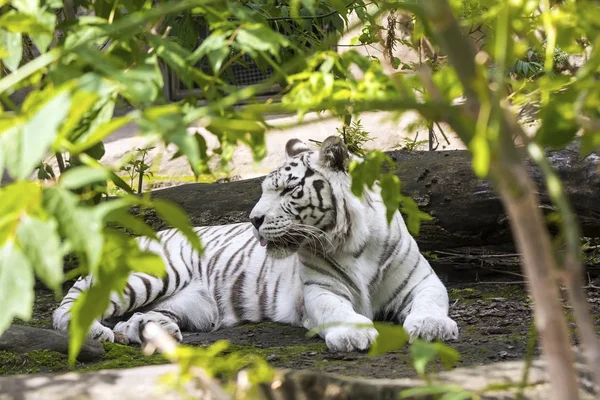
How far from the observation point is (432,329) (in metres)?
3.09

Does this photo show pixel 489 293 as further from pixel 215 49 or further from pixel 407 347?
pixel 215 49

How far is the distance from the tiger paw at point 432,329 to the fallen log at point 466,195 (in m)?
1.00

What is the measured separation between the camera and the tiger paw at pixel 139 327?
12.1 feet

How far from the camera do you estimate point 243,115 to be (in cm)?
120

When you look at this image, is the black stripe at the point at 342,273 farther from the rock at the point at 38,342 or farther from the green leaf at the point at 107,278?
the green leaf at the point at 107,278

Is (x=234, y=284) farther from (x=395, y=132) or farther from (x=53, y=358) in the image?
(x=395, y=132)

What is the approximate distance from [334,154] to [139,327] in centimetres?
115

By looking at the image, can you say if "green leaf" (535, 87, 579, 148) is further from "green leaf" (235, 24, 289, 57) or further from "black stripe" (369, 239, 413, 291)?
"black stripe" (369, 239, 413, 291)

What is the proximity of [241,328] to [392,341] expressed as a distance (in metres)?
2.82

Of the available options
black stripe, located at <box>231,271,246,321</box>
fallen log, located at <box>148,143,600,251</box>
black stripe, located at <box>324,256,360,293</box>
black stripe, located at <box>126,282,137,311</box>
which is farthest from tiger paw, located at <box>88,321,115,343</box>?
Result: fallen log, located at <box>148,143,600,251</box>

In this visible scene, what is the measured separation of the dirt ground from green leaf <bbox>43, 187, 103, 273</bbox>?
4.81 ft

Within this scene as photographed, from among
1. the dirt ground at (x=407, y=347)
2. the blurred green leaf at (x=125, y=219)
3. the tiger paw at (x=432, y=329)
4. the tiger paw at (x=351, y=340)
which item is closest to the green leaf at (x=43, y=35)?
the blurred green leaf at (x=125, y=219)

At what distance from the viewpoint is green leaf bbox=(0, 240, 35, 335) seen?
37.4 inches

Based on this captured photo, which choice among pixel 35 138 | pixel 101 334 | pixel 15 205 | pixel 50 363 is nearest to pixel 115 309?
pixel 101 334
